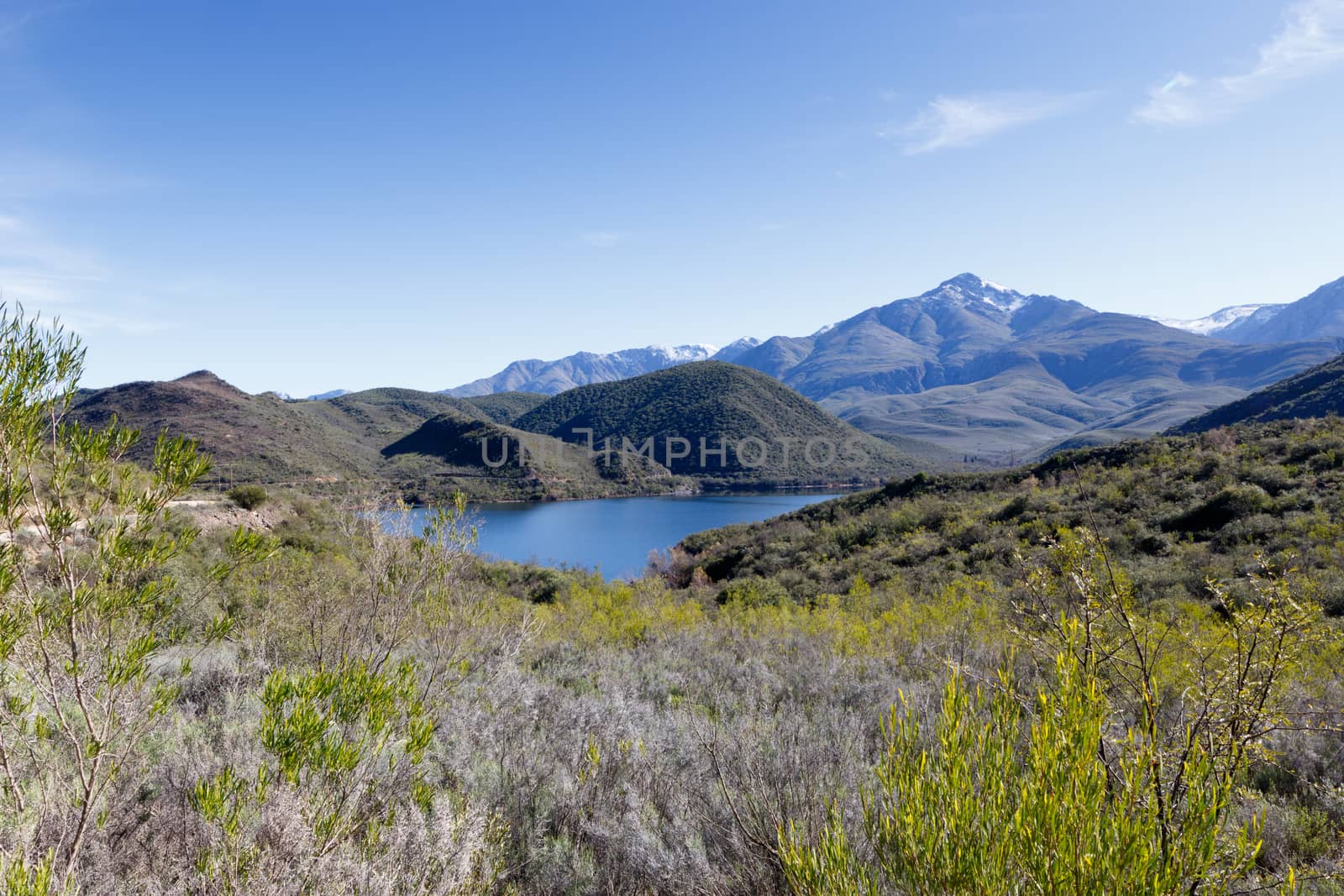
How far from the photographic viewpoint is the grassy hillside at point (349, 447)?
52.6 meters

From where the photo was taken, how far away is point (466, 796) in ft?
12.3

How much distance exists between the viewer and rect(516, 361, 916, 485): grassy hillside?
9331 cm

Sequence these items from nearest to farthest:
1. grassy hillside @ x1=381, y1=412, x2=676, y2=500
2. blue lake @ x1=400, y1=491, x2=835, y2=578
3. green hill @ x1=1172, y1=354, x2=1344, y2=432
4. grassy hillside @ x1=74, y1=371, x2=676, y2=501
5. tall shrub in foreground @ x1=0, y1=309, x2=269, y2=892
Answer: tall shrub in foreground @ x1=0, y1=309, x2=269, y2=892 → green hill @ x1=1172, y1=354, x2=1344, y2=432 → blue lake @ x1=400, y1=491, x2=835, y2=578 → grassy hillside @ x1=74, y1=371, x2=676, y2=501 → grassy hillside @ x1=381, y1=412, x2=676, y2=500

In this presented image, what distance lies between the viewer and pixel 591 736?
4680 millimetres

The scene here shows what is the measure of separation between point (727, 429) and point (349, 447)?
55.9m

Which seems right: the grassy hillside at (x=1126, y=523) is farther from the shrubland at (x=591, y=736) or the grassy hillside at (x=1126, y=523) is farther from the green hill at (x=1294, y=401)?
the green hill at (x=1294, y=401)

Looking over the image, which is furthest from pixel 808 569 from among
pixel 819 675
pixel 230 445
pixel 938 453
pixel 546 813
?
pixel 938 453

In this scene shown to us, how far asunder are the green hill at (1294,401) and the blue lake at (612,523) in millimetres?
35014

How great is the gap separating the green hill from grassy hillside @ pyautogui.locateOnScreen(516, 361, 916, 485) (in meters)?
39.8

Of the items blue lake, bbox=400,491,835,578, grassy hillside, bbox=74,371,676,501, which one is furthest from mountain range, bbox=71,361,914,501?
blue lake, bbox=400,491,835,578

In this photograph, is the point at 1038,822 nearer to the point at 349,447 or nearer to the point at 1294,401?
the point at 1294,401

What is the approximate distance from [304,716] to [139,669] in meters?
0.57

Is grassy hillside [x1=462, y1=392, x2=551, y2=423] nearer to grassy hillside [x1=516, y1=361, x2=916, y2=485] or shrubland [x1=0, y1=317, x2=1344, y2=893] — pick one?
grassy hillside [x1=516, y1=361, x2=916, y2=485]

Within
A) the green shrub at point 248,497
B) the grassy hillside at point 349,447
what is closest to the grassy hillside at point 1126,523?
the green shrub at point 248,497
